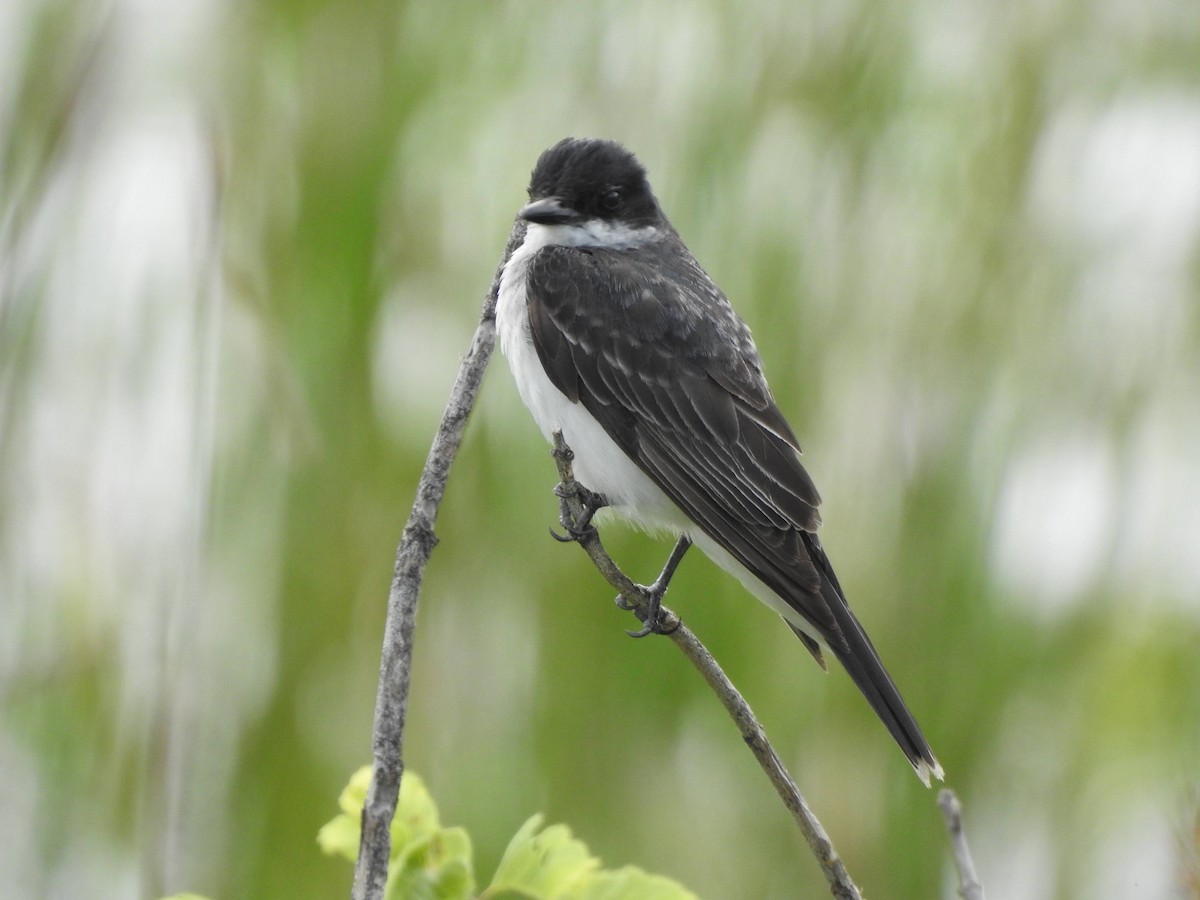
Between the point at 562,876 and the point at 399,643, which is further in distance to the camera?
the point at 399,643

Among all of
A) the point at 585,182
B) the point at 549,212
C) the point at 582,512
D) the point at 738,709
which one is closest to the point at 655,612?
the point at 582,512

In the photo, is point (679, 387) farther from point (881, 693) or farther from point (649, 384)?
point (881, 693)

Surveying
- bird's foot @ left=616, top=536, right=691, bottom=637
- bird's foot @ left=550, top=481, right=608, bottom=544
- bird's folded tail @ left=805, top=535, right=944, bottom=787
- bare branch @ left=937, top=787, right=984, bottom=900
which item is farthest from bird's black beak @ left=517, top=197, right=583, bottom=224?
bare branch @ left=937, top=787, right=984, bottom=900

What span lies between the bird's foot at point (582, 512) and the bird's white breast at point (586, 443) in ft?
0.17

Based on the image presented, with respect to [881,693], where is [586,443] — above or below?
above

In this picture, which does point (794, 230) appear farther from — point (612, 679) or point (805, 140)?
point (612, 679)

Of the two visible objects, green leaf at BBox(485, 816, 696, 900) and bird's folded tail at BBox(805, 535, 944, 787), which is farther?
bird's folded tail at BBox(805, 535, 944, 787)

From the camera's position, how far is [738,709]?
1.74 m

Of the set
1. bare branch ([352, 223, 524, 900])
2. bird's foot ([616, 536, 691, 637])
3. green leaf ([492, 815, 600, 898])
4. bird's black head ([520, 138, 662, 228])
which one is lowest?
bird's foot ([616, 536, 691, 637])

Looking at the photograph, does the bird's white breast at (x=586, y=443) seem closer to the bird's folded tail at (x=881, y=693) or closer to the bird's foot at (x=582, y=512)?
the bird's foot at (x=582, y=512)

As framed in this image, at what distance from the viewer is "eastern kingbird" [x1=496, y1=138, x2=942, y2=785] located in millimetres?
2623

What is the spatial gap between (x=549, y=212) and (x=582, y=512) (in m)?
0.71

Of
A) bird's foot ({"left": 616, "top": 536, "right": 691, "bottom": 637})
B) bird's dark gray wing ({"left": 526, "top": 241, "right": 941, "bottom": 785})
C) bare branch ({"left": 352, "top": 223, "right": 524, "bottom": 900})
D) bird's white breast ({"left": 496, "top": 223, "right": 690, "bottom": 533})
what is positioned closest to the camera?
bare branch ({"left": 352, "top": 223, "right": 524, "bottom": 900})

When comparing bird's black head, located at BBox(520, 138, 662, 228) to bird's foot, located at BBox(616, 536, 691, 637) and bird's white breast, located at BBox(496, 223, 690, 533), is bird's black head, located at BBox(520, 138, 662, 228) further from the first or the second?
bird's foot, located at BBox(616, 536, 691, 637)
